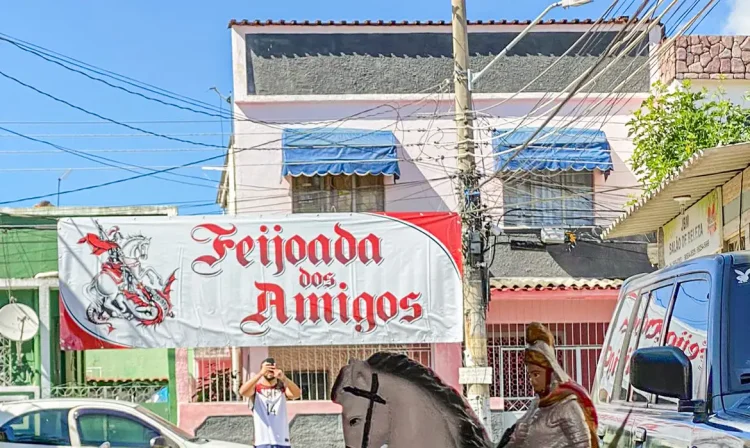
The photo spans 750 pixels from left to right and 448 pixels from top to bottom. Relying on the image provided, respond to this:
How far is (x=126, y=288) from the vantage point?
14758 millimetres

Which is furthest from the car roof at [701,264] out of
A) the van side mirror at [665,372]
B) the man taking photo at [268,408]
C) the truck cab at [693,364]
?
the man taking photo at [268,408]

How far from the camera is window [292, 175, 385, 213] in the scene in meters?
A: 17.6

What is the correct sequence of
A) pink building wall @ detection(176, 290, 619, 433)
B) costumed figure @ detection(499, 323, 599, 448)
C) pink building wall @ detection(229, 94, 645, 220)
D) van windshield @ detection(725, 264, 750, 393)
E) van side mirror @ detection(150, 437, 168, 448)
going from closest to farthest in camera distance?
costumed figure @ detection(499, 323, 599, 448) < van windshield @ detection(725, 264, 750, 393) < van side mirror @ detection(150, 437, 168, 448) < pink building wall @ detection(176, 290, 619, 433) < pink building wall @ detection(229, 94, 645, 220)

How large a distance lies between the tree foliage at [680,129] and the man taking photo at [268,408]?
252 inches

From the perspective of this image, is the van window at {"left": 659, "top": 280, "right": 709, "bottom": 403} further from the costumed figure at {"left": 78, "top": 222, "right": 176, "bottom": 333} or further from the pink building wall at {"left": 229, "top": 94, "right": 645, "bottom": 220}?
the pink building wall at {"left": 229, "top": 94, "right": 645, "bottom": 220}

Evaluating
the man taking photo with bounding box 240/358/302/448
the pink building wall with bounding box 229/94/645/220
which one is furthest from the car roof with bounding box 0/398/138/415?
the pink building wall with bounding box 229/94/645/220

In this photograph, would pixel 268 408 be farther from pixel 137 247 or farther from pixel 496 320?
pixel 496 320

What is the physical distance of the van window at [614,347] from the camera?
5.07 m

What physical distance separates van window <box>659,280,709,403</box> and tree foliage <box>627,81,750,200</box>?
406 inches

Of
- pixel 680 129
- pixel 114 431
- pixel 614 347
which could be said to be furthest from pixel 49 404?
pixel 680 129

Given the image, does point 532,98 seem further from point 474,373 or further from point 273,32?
point 474,373

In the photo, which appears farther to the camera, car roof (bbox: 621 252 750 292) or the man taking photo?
the man taking photo

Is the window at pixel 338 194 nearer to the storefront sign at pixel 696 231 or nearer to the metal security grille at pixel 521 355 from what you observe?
the metal security grille at pixel 521 355

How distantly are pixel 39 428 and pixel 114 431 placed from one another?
0.77 meters
